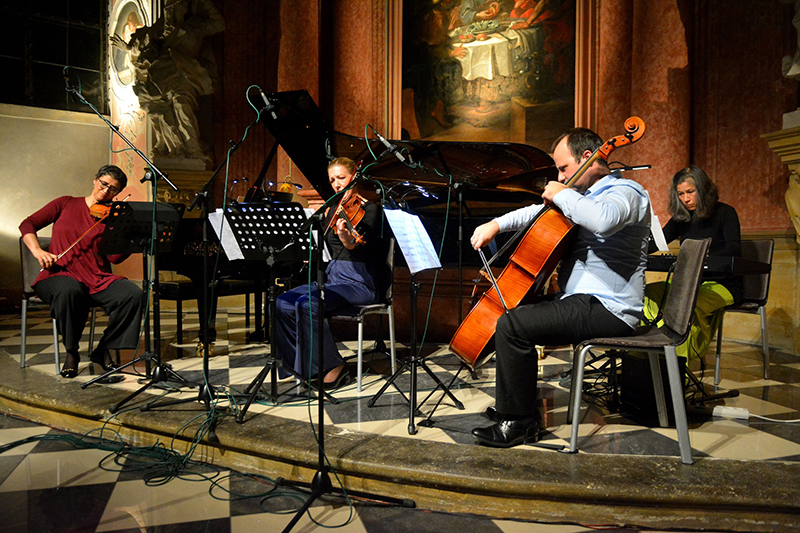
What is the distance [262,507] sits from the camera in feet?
6.67

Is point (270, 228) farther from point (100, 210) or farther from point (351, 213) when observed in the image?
point (100, 210)

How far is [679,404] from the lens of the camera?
209cm

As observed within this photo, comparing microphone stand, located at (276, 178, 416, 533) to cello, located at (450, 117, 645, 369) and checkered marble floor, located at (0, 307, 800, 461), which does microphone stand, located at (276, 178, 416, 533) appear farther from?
cello, located at (450, 117, 645, 369)

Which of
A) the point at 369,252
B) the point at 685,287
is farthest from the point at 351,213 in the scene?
the point at 685,287

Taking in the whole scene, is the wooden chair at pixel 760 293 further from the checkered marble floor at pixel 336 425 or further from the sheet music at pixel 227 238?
the sheet music at pixel 227 238

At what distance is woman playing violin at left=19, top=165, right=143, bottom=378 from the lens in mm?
3510

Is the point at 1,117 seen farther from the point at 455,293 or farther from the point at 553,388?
the point at 553,388

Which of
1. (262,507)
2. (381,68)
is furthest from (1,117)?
(262,507)

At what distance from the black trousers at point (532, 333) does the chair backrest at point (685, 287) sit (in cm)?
19

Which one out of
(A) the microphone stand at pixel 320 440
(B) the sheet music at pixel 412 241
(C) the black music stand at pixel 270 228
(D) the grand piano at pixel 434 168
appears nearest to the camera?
(A) the microphone stand at pixel 320 440

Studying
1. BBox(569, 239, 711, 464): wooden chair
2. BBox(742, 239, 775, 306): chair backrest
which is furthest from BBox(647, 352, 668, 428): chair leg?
BBox(742, 239, 775, 306): chair backrest

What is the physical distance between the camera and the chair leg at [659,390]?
2.51 m

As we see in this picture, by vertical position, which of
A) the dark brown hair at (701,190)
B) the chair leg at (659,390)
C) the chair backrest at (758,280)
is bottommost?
the chair leg at (659,390)

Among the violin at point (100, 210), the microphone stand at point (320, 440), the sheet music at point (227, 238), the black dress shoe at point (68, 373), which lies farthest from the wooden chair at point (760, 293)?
the violin at point (100, 210)
